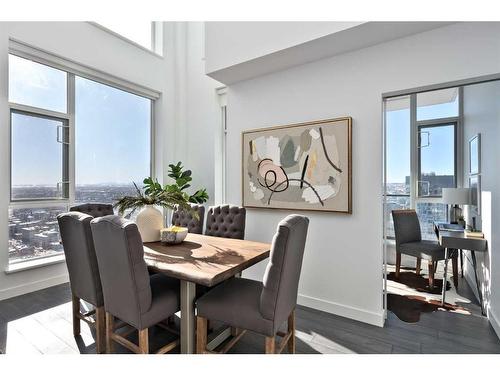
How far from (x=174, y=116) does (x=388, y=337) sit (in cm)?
460

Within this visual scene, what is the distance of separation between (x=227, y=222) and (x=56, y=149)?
256 cm

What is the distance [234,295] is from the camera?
1728mm

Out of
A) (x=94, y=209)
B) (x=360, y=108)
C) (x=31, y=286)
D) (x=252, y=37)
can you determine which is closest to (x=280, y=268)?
(x=360, y=108)

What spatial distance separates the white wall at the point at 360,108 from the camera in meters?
2.06

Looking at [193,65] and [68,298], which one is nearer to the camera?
[68,298]

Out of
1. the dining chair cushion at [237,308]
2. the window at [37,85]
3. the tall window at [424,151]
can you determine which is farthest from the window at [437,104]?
the window at [37,85]

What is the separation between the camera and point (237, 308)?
160 cm

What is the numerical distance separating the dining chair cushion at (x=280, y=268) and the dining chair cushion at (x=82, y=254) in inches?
48.1

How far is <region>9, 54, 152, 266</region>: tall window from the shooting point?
312cm

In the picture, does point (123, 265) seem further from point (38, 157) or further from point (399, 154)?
point (399, 154)
